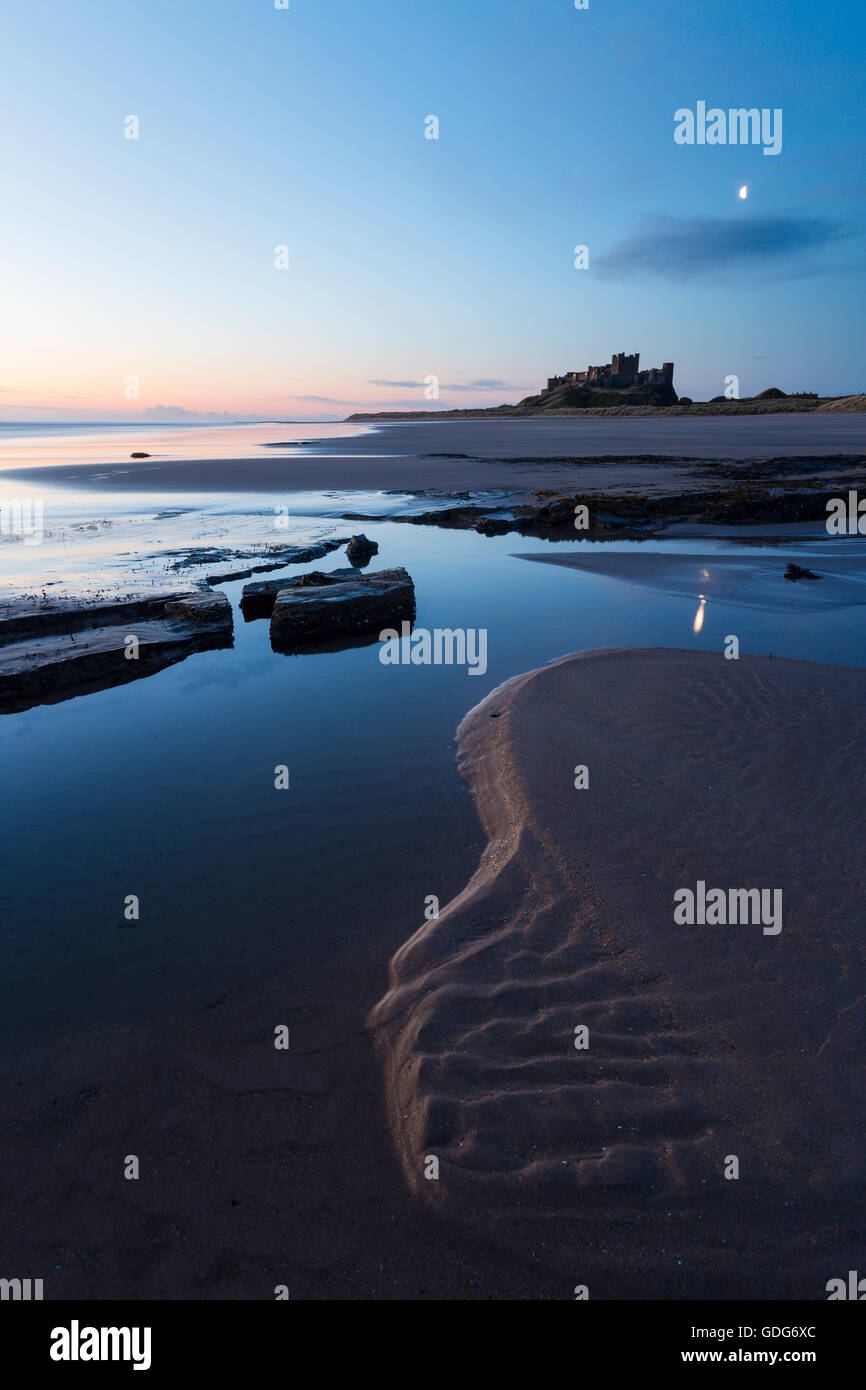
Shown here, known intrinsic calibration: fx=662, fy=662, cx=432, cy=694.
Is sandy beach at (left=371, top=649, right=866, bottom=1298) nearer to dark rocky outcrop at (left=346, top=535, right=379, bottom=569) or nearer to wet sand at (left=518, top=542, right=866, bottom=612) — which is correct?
wet sand at (left=518, top=542, right=866, bottom=612)

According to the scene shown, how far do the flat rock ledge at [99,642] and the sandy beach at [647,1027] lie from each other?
17.9ft

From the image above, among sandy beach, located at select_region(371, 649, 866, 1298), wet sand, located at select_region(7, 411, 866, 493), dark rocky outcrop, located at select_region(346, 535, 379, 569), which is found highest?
wet sand, located at select_region(7, 411, 866, 493)

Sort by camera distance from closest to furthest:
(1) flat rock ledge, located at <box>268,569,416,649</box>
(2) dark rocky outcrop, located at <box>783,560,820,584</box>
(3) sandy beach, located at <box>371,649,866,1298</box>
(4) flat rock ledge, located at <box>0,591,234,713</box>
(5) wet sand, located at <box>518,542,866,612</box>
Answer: (3) sandy beach, located at <box>371,649,866,1298</box>, (4) flat rock ledge, located at <box>0,591,234,713</box>, (1) flat rock ledge, located at <box>268,569,416,649</box>, (5) wet sand, located at <box>518,542,866,612</box>, (2) dark rocky outcrop, located at <box>783,560,820,584</box>

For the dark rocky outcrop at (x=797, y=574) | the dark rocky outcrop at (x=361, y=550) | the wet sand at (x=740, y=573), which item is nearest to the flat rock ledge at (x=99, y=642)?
the dark rocky outcrop at (x=361, y=550)

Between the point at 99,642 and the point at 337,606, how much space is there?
3547 millimetres

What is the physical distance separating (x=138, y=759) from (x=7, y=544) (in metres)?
13.6

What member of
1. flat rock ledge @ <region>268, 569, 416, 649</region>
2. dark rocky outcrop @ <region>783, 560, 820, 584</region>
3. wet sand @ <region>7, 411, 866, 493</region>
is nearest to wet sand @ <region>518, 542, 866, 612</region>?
dark rocky outcrop @ <region>783, 560, 820, 584</region>

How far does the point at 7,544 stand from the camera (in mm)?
17031

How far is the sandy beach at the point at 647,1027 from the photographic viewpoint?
2777mm

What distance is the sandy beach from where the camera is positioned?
2.78m

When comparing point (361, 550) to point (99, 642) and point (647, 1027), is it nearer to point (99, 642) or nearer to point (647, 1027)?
point (99, 642)

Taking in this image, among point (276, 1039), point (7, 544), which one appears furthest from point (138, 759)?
point (7, 544)

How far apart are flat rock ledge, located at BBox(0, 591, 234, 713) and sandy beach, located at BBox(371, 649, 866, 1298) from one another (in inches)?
215
